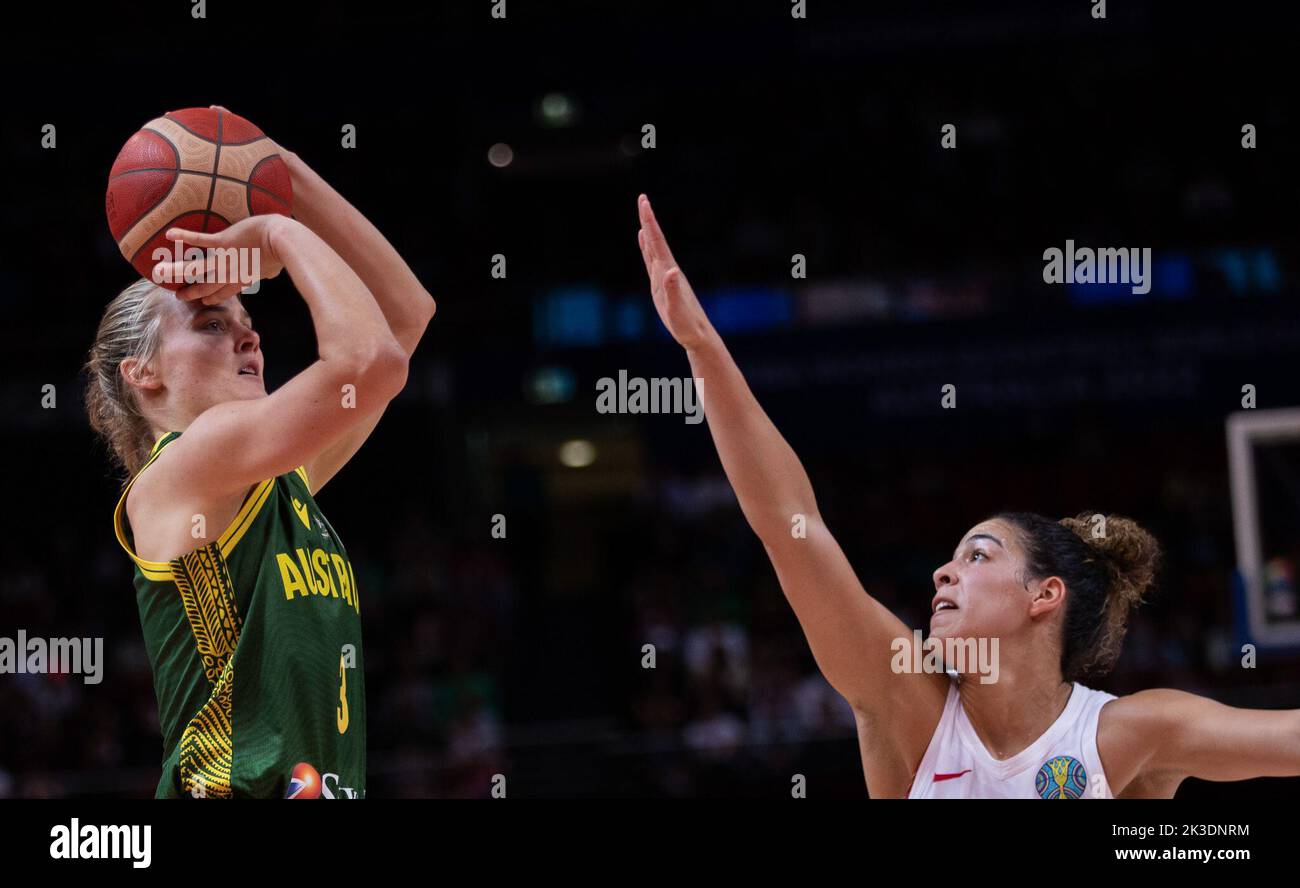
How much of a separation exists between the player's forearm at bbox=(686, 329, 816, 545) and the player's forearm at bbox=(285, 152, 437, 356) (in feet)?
2.29

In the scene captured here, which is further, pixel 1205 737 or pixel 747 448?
pixel 747 448

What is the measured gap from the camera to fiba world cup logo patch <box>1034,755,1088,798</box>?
A: 3.09 m

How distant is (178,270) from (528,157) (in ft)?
31.5

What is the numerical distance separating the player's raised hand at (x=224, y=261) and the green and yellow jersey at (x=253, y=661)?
12.1 inches

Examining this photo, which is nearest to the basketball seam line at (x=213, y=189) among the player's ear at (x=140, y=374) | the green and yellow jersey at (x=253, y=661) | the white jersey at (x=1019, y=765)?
the player's ear at (x=140, y=374)

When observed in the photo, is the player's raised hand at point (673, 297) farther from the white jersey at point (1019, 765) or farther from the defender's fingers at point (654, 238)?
the white jersey at point (1019, 765)

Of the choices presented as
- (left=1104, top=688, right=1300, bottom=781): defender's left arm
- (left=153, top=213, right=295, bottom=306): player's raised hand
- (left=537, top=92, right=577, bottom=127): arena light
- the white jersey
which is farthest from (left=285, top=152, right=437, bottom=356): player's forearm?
(left=537, top=92, right=577, bottom=127): arena light

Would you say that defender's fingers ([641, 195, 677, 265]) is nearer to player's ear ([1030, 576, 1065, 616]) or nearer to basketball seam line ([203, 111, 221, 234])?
basketball seam line ([203, 111, 221, 234])

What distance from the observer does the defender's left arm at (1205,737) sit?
2963 millimetres

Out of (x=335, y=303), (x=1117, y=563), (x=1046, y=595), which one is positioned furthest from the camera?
(x=1117, y=563)

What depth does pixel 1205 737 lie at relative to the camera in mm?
3045

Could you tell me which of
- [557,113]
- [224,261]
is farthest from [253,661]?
[557,113]

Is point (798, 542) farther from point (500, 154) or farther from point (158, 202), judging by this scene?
point (500, 154)

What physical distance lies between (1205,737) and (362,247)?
2.02 meters
